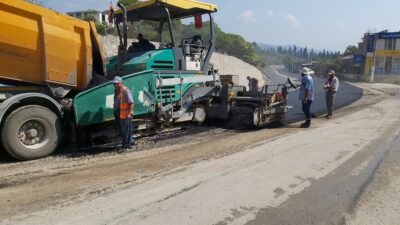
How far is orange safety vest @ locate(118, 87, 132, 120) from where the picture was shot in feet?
24.8

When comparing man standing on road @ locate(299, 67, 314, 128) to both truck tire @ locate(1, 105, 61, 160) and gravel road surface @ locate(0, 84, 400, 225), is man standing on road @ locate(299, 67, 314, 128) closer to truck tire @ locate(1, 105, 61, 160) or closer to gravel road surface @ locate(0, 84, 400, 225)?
gravel road surface @ locate(0, 84, 400, 225)

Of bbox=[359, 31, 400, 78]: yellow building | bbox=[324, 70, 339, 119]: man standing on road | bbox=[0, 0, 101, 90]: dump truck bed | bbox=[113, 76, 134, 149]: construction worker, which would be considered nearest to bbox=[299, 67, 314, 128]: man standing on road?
bbox=[324, 70, 339, 119]: man standing on road

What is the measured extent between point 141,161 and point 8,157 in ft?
7.31

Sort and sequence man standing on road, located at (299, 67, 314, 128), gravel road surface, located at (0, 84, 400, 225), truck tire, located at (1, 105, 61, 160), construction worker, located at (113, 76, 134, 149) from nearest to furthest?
1. gravel road surface, located at (0, 84, 400, 225)
2. truck tire, located at (1, 105, 61, 160)
3. construction worker, located at (113, 76, 134, 149)
4. man standing on road, located at (299, 67, 314, 128)

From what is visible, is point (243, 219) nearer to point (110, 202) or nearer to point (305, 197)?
point (305, 197)

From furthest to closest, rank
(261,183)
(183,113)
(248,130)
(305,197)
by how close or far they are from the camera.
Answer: (248,130), (183,113), (261,183), (305,197)

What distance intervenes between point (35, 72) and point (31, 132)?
0.99 meters

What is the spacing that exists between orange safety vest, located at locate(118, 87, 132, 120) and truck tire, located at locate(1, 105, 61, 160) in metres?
1.06

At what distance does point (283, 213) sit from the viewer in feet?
14.9

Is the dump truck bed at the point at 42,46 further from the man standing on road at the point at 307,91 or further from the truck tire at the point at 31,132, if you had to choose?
the man standing on road at the point at 307,91

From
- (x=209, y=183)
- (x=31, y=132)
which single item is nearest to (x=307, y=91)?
(x=209, y=183)

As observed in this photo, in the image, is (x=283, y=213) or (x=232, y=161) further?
(x=232, y=161)

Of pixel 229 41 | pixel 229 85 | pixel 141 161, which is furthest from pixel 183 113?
pixel 229 41

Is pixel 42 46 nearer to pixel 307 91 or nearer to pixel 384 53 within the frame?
pixel 307 91
